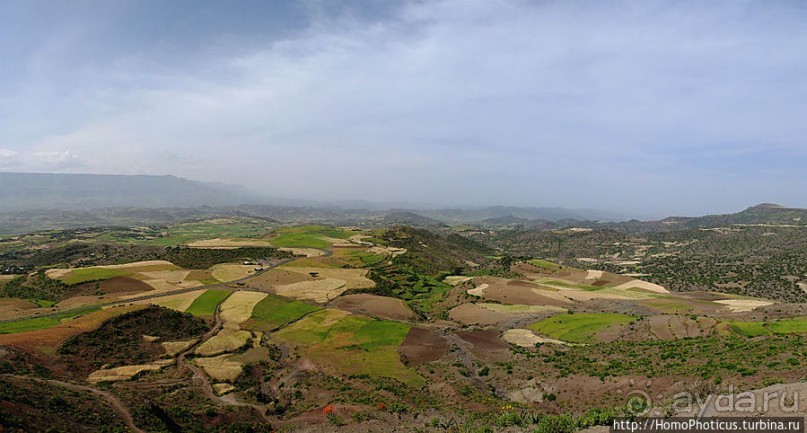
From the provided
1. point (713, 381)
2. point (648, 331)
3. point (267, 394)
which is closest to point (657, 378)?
point (713, 381)

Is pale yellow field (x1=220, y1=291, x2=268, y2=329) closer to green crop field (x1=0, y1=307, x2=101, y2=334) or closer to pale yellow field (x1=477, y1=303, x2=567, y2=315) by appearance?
green crop field (x1=0, y1=307, x2=101, y2=334)

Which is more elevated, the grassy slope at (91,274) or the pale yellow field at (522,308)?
the pale yellow field at (522,308)

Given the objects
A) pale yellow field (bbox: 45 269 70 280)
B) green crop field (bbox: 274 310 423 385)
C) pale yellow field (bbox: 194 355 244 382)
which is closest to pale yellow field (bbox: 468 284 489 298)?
green crop field (bbox: 274 310 423 385)

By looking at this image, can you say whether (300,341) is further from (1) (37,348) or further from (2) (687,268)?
(2) (687,268)

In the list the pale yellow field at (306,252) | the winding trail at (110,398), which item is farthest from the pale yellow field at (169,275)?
the winding trail at (110,398)

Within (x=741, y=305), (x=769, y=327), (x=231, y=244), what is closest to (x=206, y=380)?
(x=769, y=327)

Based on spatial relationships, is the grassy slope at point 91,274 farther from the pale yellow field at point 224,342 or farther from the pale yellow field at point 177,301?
the pale yellow field at point 224,342
